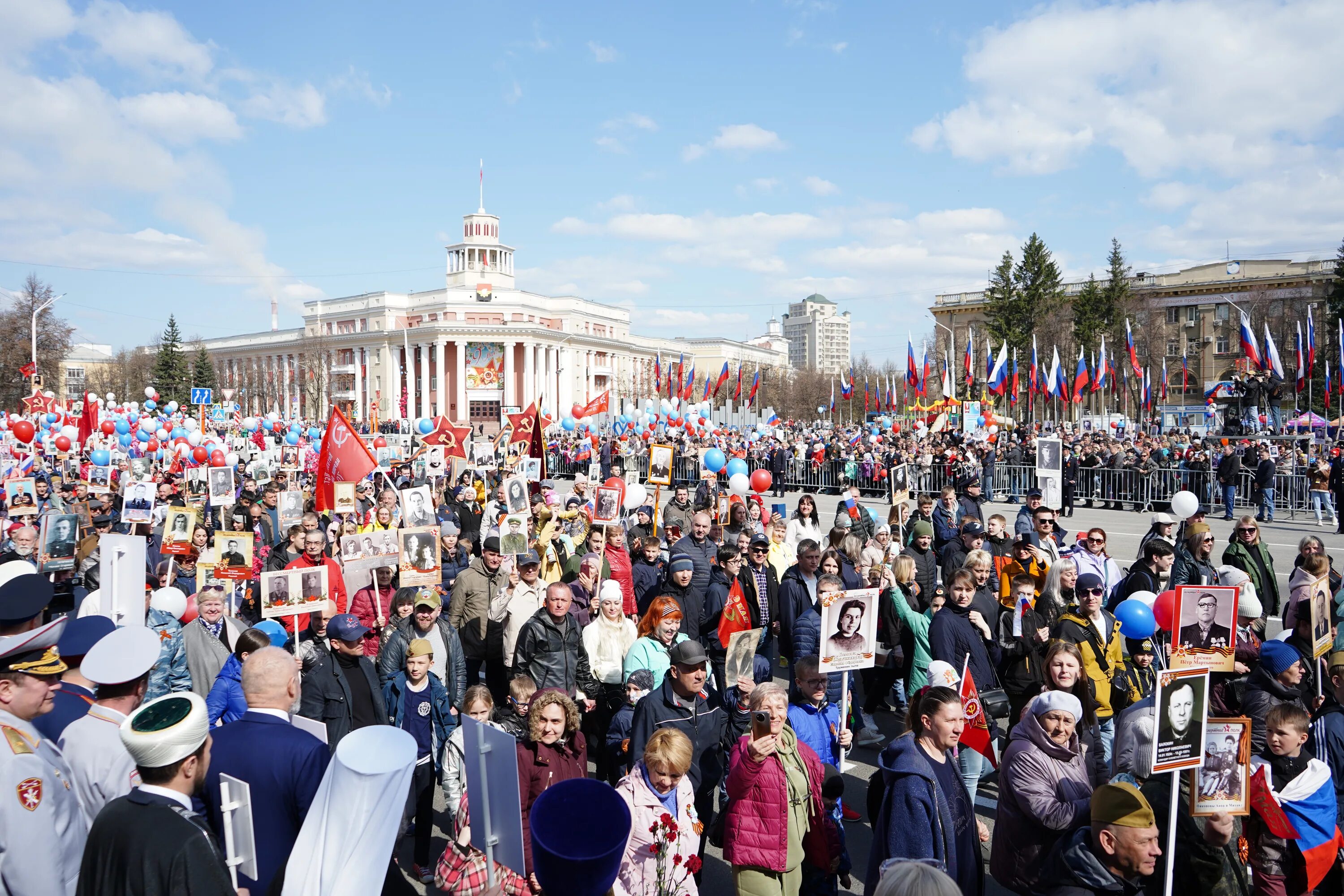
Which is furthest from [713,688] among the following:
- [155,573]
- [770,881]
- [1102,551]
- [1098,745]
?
[155,573]

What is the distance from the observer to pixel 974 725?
5234 mm

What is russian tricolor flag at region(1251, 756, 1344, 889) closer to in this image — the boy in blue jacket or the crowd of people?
the crowd of people

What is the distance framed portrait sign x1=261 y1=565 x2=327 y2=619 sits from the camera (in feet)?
23.4

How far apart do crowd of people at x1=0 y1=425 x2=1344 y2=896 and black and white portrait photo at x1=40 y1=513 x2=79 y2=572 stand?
13 cm

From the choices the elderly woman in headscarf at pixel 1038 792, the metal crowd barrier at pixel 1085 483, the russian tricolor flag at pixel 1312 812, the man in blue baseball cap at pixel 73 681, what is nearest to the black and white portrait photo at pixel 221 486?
the metal crowd barrier at pixel 1085 483

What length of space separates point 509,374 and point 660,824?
87287 millimetres

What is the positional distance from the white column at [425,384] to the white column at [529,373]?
29.5ft

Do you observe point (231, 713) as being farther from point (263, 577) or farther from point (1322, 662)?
point (1322, 662)

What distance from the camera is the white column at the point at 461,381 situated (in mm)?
89188

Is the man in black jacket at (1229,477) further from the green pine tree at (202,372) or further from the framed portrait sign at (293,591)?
the green pine tree at (202,372)

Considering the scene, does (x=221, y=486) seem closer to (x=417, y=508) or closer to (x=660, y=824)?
(x=417, y=508)

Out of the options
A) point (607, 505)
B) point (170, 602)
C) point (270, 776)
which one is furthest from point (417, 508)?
point (270, 776)

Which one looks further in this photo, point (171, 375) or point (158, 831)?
point (171, 375)

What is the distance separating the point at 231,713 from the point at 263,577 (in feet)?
5.89
